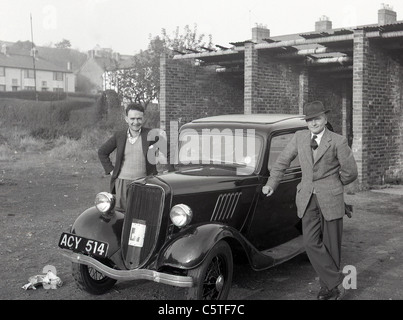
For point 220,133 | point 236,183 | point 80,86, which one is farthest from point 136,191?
point 80,86

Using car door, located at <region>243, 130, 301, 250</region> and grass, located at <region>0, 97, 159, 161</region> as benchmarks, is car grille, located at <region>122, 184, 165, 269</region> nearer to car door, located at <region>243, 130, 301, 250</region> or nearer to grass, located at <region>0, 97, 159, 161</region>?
car door, located at <region>243, 130, 301, 250</region>

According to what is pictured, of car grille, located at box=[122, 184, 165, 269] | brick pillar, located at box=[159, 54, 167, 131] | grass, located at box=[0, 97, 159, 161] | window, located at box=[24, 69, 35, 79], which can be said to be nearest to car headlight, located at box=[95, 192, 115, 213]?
car grille, located at box=[122, 184, 165, 269]

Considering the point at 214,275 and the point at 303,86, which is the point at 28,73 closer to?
the point at 303,86

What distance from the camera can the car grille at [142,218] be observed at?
174 inches

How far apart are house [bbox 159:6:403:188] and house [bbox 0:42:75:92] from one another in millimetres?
54403

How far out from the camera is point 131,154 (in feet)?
17.8

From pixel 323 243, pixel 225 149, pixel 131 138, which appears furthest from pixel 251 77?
pixel 323 243

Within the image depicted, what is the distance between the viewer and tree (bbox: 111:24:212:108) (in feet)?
82.7

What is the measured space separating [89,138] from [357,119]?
12857 millimetres

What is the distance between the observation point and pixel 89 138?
2089cm

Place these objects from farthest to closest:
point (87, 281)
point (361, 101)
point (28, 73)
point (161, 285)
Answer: point (28, 73), point (361, 101), point (161, 285), point (87, 281)

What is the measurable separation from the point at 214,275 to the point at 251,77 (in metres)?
9.44

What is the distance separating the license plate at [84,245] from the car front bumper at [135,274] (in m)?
0.08

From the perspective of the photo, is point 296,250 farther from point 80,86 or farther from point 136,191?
point 80,86
